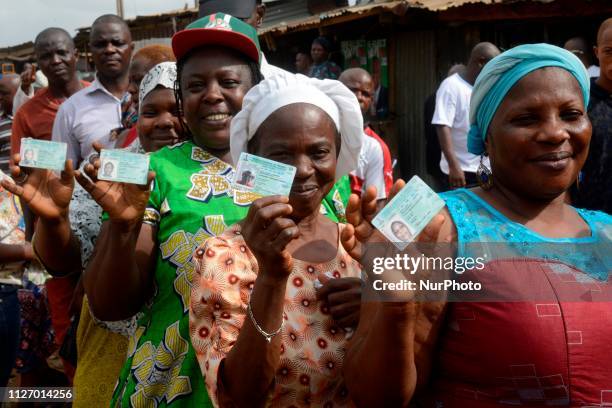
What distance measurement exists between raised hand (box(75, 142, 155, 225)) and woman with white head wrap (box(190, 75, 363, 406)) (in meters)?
0.31

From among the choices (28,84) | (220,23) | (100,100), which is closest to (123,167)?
(220,23)

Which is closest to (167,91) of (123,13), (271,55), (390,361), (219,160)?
(219,160)

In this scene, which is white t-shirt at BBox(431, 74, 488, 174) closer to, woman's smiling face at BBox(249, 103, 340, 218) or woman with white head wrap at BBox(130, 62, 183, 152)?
woman with white head wrap at BBox(130, 62, 183, 152)

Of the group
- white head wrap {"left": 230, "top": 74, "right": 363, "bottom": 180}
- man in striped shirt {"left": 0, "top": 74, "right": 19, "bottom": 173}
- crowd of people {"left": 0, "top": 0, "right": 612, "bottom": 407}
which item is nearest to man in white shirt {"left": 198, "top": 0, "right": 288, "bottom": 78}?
crowd of people {"left": 0, "top": 0, "right": 612, "bottom": 407}

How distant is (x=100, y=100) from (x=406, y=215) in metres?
4.06

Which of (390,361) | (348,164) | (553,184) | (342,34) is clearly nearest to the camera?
(390,361)

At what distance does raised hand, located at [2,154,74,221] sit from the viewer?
8.05 ft

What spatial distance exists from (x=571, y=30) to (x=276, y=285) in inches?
→ 364

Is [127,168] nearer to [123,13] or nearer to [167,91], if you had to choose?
[167,91]

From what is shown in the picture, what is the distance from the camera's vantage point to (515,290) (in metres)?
1.85

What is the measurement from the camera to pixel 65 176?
250 cm

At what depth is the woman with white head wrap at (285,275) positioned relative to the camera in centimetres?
179

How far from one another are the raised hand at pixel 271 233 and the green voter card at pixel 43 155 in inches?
39.3

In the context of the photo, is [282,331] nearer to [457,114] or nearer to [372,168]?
[372,168]
